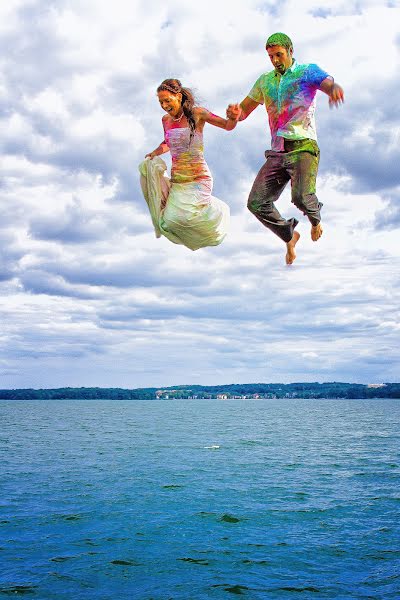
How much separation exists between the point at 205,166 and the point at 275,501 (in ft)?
249

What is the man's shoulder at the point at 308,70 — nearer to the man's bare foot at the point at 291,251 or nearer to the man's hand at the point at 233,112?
the man's hand at the point at 233,112

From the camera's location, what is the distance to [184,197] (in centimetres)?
707

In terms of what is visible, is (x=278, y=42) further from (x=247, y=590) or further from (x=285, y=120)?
(x=247, y=590)

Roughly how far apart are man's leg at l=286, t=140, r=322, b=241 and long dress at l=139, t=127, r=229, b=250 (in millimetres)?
838

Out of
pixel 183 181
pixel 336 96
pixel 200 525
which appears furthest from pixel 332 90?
pixel 200 525

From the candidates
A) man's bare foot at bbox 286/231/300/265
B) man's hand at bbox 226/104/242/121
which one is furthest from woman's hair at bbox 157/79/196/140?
man's bare foot at bbox 286/231/300/265

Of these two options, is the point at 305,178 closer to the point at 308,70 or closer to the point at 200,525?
the point at 308,70

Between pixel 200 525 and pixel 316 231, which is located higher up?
pixel 316 231

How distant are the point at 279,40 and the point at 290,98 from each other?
0.53m

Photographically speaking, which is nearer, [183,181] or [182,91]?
[182,91]

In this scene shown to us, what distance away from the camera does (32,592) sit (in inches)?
1838

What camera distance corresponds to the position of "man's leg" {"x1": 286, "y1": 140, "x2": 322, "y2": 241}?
675cm

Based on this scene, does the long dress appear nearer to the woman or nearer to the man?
the woman

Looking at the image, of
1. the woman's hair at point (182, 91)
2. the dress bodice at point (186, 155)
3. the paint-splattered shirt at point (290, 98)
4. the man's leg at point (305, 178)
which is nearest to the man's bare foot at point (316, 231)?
the man's leg at point (305, 178)
